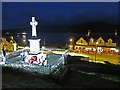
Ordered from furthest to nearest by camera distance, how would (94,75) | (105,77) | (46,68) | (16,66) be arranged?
(16,66) → (46,68) → (94,75) → (105,77)

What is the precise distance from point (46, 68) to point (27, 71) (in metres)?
1.83

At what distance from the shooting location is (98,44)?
36812 mm

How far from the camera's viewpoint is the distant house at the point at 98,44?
35.0 m

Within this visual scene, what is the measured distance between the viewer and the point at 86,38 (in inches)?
1567

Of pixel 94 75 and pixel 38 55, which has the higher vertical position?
pixel 38 55

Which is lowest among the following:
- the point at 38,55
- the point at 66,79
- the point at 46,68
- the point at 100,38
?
the point at 66,79

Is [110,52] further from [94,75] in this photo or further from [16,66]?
[16,66]

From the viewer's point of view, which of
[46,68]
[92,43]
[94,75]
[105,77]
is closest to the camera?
[105,77]

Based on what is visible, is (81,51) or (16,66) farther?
(81,51)

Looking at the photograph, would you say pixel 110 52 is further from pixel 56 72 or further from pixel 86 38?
pixel 56 72

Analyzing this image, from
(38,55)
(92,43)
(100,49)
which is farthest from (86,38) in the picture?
(38,55)

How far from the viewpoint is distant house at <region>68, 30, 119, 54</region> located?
35.0 metres

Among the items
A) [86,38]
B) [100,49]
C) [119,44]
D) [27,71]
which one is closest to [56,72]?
[27,71]

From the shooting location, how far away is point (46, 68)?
11.0 m
